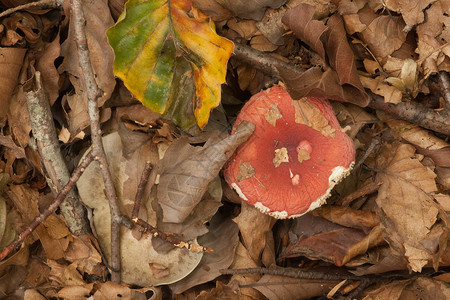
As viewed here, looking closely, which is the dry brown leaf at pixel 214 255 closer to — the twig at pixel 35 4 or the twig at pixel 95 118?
the twig at pixel 95 118

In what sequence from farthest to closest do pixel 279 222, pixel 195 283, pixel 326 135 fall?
1. pixel 279 222
2. pixel 195 283
3. pixel 326 135

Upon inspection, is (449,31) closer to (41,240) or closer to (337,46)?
(337,46)

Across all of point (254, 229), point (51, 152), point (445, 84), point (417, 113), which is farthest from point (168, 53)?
point (445, 84)

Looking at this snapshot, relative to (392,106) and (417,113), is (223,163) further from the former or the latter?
(417,113)

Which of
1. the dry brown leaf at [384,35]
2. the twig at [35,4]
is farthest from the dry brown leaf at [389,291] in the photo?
the twig at [35,4]

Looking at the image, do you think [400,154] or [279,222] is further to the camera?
[279,222]

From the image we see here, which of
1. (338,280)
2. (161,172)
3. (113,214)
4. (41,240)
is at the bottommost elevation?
(338,280)

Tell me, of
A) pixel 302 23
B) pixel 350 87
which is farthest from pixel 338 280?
pixel 302 23

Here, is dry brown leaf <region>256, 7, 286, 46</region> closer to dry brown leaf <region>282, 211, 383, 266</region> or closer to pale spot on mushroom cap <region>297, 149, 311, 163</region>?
pale spot on mushroom cap <region>297, 149, 311, 163</region>
